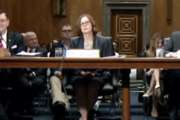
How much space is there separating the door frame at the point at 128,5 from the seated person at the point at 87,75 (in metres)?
6.53

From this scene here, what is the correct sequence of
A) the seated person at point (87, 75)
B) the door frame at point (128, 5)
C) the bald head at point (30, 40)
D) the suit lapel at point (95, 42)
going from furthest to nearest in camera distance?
the door frame at point (128, 5), the bald head at point (30, 40), the suit lapel at point (95, 42), the seated person at point (87, 75)

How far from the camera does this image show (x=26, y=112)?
7320mm

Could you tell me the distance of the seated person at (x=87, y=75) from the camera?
245 inches

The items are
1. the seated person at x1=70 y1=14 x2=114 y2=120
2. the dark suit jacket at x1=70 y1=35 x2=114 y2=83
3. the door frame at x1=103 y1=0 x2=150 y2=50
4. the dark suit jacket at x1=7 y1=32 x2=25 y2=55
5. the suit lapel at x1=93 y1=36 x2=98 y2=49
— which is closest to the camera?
the seated person at x1=70 y1=14 x2=114 y2=120

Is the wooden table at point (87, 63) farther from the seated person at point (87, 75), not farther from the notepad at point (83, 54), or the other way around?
the seated person at point (87, 75)

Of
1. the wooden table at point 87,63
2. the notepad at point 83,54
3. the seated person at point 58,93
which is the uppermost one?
the notepad at point 83,54

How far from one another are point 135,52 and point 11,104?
694 centimetres

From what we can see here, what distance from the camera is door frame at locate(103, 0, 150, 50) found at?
13.1 meters

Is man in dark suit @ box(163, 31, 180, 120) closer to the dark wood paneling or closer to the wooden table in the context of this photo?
the wooden table

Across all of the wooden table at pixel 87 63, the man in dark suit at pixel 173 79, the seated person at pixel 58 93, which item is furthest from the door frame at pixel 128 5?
the wooden table at pixel 87 63

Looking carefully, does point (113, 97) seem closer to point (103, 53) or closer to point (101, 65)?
point (103, 53)

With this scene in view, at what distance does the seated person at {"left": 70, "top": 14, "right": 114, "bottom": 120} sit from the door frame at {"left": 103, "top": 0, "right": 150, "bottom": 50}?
6533mm

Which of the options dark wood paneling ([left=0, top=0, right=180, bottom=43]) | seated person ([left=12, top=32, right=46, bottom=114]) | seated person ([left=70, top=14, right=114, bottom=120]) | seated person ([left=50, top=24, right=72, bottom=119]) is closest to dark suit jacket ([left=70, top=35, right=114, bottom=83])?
seated person ([left=70, top=14, right=114, bottom=120])

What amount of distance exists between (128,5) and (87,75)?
285 inches
